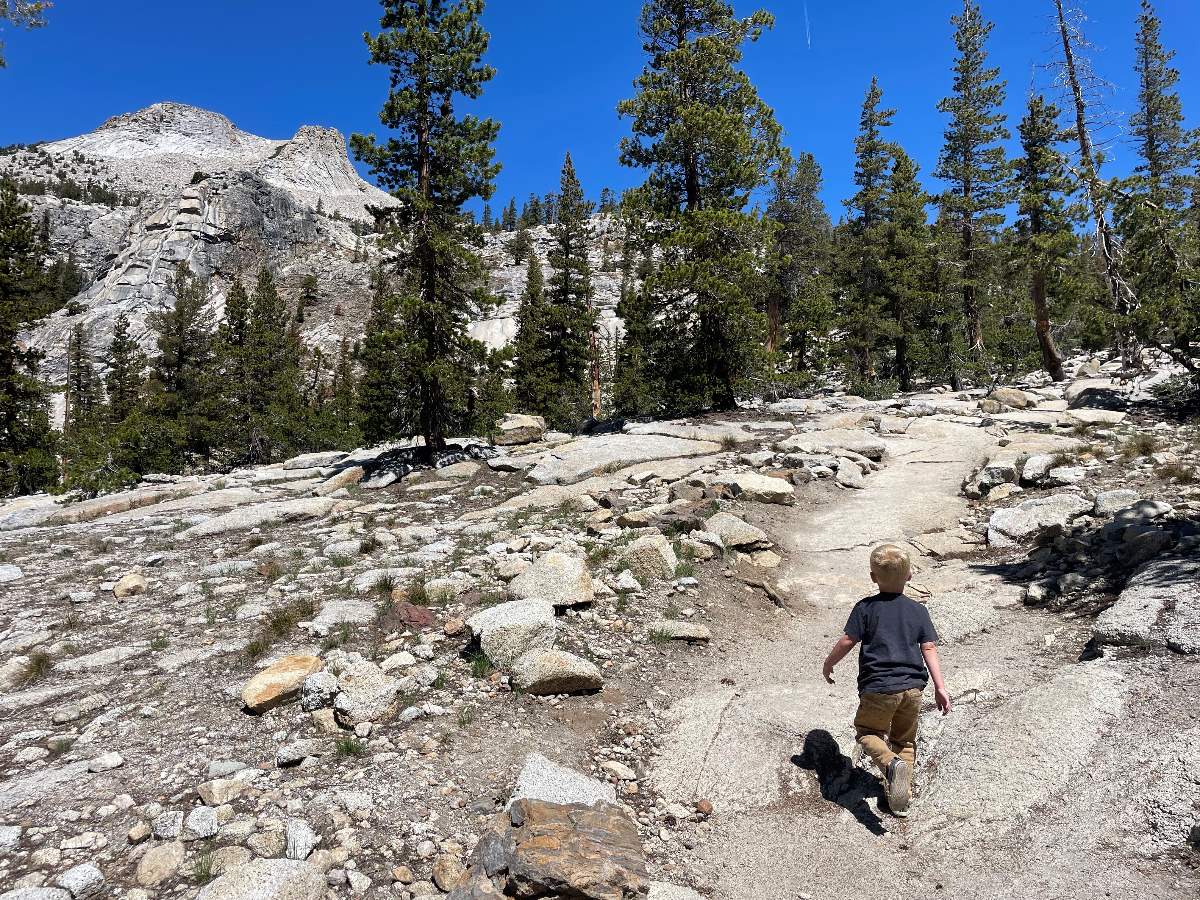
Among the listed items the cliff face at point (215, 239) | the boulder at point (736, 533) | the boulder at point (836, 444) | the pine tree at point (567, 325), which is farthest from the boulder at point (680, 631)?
the cliff face at point (215, 239)

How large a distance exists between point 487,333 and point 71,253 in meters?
118

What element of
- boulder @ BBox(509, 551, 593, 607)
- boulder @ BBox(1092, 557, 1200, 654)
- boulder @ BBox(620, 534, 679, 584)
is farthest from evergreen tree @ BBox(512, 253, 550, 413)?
boulder @ BBox(1092, 557, 1200, 654)

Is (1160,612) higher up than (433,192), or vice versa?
(433,192)

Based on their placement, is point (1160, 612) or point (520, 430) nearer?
point (1160, 612)

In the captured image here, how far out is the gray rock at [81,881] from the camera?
3.44 m

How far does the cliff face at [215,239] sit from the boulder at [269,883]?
248 feet

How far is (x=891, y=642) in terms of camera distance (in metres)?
4.27

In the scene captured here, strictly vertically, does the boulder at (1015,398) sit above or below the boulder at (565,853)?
above

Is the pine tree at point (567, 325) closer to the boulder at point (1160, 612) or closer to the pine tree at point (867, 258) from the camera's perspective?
the pine tree at point (867, 258)

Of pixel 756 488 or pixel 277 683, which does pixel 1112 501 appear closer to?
pixel 756 488

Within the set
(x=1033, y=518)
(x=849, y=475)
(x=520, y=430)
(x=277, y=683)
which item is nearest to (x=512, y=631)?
(x=277, y=683)

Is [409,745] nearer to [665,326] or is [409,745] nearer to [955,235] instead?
[665,326]

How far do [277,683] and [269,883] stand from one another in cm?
228

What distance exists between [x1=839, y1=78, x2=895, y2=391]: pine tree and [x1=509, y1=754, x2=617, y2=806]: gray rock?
2853 cm
